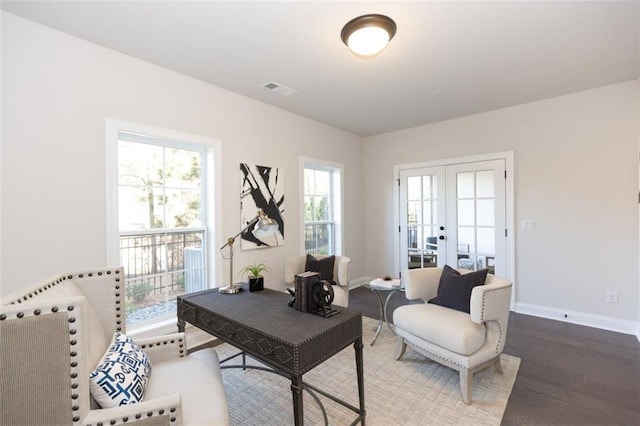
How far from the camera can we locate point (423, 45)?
7.73 ft

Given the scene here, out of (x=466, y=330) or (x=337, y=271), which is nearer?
(x=466, y=330)

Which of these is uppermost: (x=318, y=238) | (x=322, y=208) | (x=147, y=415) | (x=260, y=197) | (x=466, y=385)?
(x=260, y=197)

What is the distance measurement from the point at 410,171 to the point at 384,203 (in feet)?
2.31

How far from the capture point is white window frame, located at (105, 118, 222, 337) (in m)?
2.38

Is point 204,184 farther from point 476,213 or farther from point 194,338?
point 476,213

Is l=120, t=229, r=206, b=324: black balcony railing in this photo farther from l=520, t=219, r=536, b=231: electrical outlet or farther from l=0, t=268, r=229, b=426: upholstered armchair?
l=520, t=219, r=536, b=231: electrical outlet

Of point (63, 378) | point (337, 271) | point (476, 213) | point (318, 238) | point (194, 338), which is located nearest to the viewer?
point (63, 378)

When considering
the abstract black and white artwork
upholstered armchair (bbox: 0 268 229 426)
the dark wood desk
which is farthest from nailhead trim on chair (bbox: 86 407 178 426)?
the abstract black and white artwork

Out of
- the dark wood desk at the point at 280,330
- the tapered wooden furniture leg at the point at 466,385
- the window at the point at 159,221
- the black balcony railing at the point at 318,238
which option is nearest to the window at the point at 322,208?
the black balcony railing at the point at 318,238

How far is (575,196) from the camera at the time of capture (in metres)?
3.44

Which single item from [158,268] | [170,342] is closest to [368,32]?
[170,342]

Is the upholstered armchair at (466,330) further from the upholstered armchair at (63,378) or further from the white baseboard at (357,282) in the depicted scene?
the white baseboard at (357,282)

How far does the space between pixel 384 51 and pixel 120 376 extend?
2.77 metres

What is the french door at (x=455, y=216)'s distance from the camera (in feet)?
13.1
